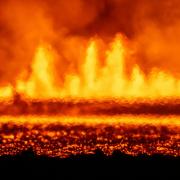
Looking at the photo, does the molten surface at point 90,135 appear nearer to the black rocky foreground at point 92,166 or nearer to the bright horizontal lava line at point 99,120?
the bright horizontal lava line at point 99,120

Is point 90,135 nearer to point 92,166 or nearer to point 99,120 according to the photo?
point 99,120

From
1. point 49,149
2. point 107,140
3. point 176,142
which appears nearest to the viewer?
point 49,149

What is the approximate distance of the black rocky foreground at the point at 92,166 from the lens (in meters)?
28.2

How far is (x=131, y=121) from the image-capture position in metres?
64.2

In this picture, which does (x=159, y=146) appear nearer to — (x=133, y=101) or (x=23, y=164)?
(x=23, y=164)

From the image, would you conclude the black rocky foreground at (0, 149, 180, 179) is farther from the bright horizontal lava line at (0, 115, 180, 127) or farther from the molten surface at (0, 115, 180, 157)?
the bright horizontal lava line at (0, 115, 180, 127)

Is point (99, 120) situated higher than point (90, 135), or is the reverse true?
point (99, 120)

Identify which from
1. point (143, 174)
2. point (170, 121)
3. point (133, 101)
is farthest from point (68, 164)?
point (133, 101)

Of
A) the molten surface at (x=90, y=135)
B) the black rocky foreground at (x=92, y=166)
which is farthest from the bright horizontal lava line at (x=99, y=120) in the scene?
the black rocky foreground at (x=92, y=166)

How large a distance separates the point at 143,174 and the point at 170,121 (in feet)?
107

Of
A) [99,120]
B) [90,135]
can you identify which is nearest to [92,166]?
[90,135]

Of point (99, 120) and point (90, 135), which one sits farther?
point (99, 120)

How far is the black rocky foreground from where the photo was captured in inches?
1112

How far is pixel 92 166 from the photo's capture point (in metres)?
29.4
